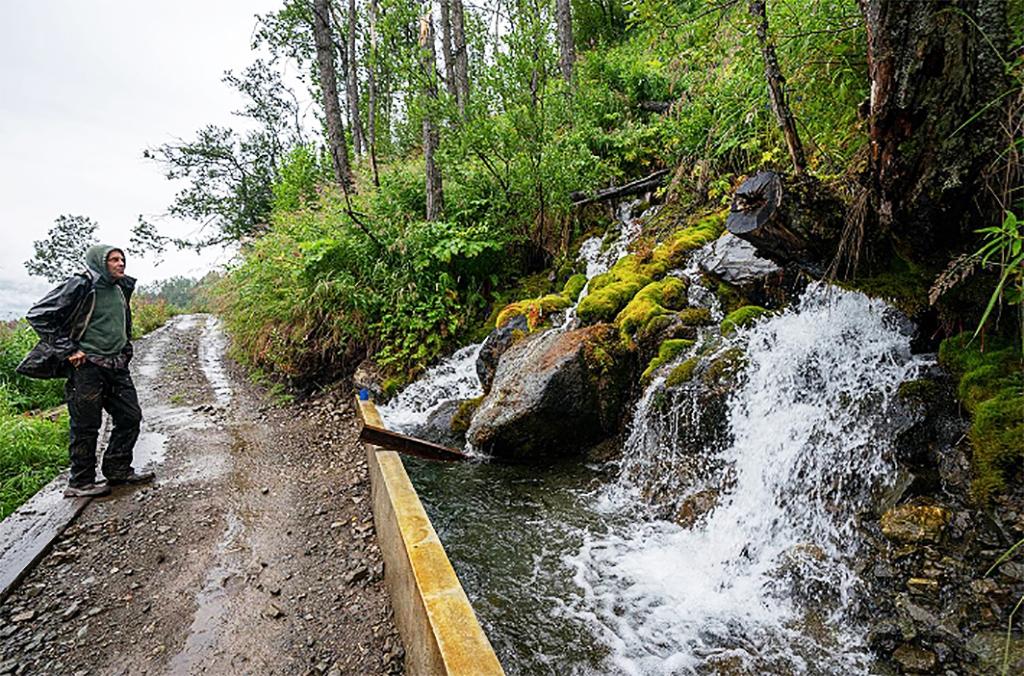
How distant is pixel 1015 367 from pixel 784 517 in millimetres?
1653

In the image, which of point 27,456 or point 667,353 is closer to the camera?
point 667,353

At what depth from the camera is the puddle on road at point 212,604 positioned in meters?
2.93

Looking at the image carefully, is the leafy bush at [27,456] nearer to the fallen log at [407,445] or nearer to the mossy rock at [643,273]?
the fallen log at [407,445]

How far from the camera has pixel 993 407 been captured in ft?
9.63

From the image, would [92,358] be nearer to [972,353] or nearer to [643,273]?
[643,273]

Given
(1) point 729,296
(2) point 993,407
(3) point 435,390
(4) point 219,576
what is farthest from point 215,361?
(2) point 993,407

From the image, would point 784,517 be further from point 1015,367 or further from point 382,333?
point 382,333

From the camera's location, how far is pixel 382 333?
8.22m

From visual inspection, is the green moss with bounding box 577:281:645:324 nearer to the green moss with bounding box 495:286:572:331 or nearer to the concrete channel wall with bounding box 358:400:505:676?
the green moss with bounding box 495:286:572:331

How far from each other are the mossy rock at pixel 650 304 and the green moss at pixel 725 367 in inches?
43.7

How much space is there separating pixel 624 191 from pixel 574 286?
8.39ft

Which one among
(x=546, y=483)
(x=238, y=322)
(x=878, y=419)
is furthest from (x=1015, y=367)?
(x=238, y=322)

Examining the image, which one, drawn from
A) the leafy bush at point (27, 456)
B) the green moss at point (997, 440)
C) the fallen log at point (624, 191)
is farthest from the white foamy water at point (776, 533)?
the leafy bush at point (27, 456)

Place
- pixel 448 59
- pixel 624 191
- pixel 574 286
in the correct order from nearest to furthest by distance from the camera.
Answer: pixel 574 286 → pixel 624 191 → pixel 448 59
